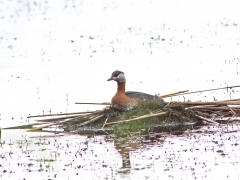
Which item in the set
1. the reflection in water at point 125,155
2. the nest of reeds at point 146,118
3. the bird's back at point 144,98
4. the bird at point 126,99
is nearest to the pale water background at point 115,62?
the reflection in water at point 125,155

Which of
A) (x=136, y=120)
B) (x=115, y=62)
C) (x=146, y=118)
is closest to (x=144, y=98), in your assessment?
(x=146, y=118)

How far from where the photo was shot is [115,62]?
25.7 meters

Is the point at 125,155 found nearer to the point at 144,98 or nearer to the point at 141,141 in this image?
the point at 141,141

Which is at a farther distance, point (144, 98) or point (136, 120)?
point (144, 98)

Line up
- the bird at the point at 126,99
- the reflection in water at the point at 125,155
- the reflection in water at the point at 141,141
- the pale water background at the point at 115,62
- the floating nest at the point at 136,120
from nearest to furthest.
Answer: the reflection in water at the point at 125,155 → the pale water background at the point at 115,62 → the reflection in water at the point at 141,141 → the floating nest at the point at 136,120 → the bird at the point at 126,99

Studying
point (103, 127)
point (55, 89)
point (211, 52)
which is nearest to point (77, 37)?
point (211, 52)

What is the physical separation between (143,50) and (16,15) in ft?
47.3

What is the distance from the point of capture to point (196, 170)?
1176cm

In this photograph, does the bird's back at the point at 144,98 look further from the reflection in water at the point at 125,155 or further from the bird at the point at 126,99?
the reflection in water at the point at 125,155

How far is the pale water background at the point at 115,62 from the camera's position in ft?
41.8

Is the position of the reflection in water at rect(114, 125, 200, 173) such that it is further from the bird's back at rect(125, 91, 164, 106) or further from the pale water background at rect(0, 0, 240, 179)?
the bird's back at rect(125, 91, 164, 106)

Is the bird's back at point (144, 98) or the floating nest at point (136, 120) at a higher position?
the bird's back at point (144, 98)

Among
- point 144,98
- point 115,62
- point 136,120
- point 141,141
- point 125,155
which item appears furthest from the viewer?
point 115,62

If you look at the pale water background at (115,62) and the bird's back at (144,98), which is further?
the bird's back at (144,98)
